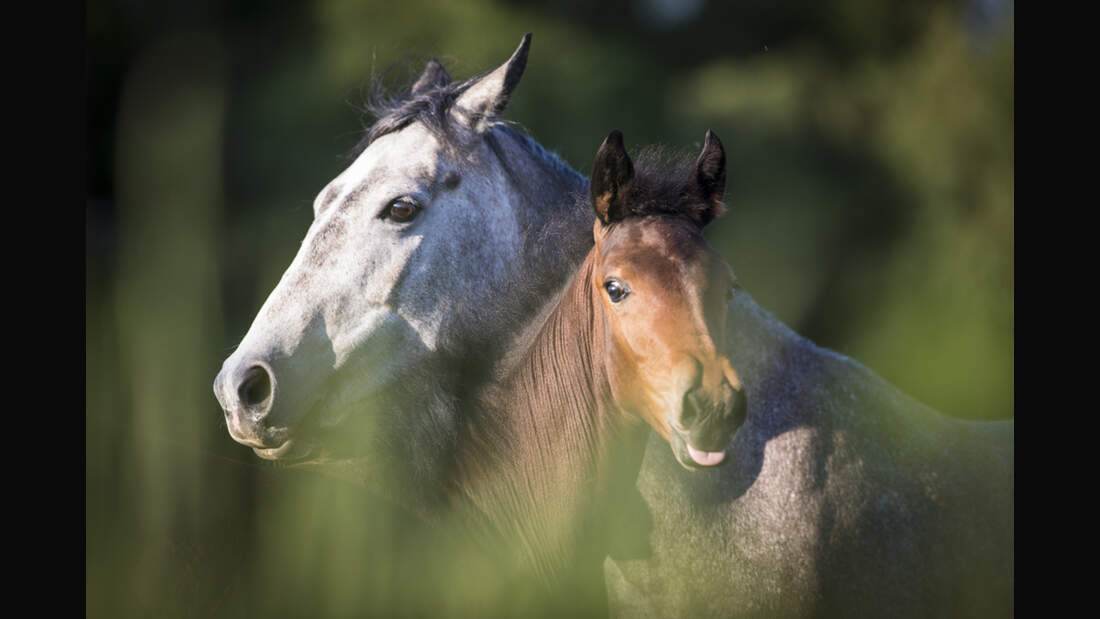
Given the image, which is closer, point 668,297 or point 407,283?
point 668,297

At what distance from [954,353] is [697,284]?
1.09 m

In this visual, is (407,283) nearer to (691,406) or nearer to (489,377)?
(489,377)

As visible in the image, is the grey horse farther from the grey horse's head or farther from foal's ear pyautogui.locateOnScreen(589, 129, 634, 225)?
foal's ear pyautogui.locateOnScreen(589, 129, 634, 225)

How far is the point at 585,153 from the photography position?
239 cm

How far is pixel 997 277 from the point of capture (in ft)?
7.85

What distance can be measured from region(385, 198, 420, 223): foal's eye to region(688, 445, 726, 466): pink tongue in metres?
0.98

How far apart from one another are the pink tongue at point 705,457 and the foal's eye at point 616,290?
1.21 ft

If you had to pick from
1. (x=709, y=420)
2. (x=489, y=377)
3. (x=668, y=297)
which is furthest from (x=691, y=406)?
(x=489, y=377)

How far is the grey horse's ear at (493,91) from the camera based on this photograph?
2.12 metres

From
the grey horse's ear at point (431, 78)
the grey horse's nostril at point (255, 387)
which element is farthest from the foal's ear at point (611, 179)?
the grey horse's nostril at point (255, 387)

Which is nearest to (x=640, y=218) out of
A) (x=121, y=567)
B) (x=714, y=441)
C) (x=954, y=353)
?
(x=714, y=441)

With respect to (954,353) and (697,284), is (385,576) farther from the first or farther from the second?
(954,353)

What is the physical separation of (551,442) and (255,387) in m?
0.76

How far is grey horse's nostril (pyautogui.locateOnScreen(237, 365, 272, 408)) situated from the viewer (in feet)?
6.36
